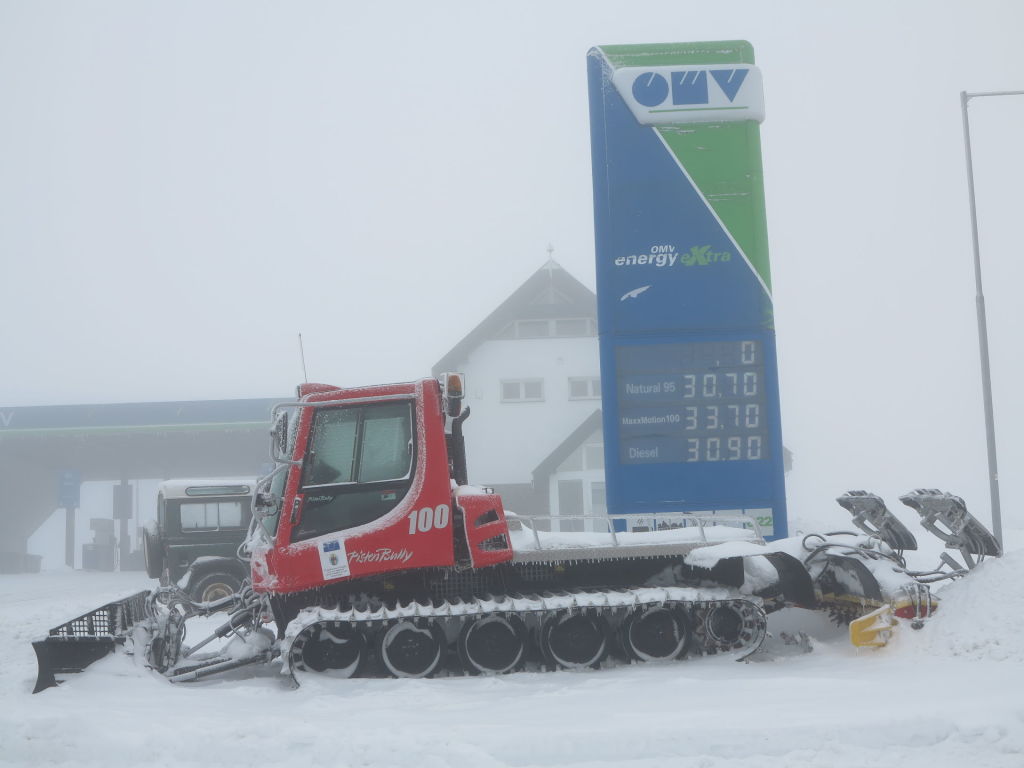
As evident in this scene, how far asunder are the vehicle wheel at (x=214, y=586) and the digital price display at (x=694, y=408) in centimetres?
1015

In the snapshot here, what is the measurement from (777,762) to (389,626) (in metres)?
4.10

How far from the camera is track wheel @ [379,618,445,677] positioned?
8805 millimetres

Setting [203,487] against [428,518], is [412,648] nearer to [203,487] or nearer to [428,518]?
[428,518]

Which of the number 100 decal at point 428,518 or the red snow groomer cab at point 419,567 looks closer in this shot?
the red snow groomer cab at point 419,567

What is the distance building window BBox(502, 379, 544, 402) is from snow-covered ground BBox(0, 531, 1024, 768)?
27801 millimetres

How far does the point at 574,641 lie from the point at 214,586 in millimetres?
12289

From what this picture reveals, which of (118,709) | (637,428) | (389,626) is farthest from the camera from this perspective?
(637,428)

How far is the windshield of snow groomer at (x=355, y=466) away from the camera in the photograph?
9.09 metres

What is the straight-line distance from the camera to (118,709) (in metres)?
7.26

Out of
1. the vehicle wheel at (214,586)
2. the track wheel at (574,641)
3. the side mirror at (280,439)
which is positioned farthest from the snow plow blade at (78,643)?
the vehicle wheel at (214,586)

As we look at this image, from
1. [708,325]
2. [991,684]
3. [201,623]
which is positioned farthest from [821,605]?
[201,623]

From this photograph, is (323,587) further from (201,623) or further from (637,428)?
(201,623)

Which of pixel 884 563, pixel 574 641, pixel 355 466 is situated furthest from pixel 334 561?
pixel 884 563

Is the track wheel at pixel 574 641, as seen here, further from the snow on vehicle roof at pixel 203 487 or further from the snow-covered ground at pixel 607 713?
the snow on vehicle roof at pixel 203 487
